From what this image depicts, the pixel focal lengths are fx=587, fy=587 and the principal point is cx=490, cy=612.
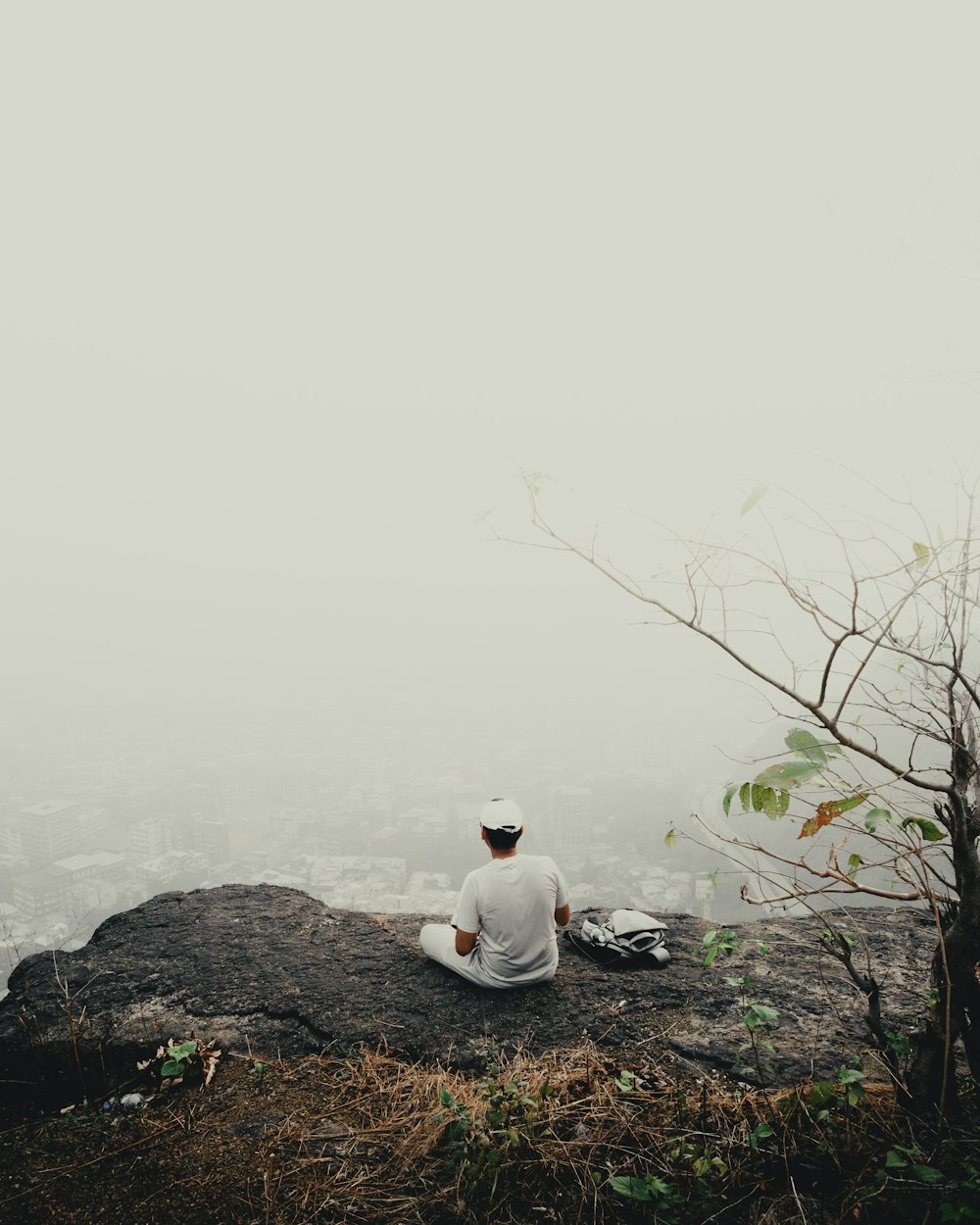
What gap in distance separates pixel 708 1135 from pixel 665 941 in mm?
2015

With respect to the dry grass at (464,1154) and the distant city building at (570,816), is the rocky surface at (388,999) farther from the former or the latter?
the distant city building at (570,816)

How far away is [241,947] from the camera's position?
380cm

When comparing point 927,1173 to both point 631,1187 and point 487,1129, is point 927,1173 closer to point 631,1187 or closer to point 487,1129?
point 631,1187

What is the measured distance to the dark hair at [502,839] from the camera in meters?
3.14

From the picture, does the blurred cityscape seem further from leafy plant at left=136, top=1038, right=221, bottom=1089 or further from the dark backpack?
leafy plant at left=136, top=1038, right=221, bottom=1089

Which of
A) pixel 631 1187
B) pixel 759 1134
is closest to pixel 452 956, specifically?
pixel 631 1187

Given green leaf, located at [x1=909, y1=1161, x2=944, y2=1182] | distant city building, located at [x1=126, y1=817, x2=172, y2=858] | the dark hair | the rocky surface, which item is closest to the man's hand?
the rocky surface

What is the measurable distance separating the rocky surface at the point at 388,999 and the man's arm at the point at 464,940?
0.28 metres

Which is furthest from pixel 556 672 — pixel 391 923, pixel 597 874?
pixel 391 923

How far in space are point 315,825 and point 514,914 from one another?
23172 mm

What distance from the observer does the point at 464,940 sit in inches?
126

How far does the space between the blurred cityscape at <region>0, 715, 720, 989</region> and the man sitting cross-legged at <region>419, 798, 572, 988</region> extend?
192 inches

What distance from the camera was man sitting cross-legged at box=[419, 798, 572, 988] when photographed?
3150 mm

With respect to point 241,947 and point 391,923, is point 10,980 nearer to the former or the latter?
point 241,947
